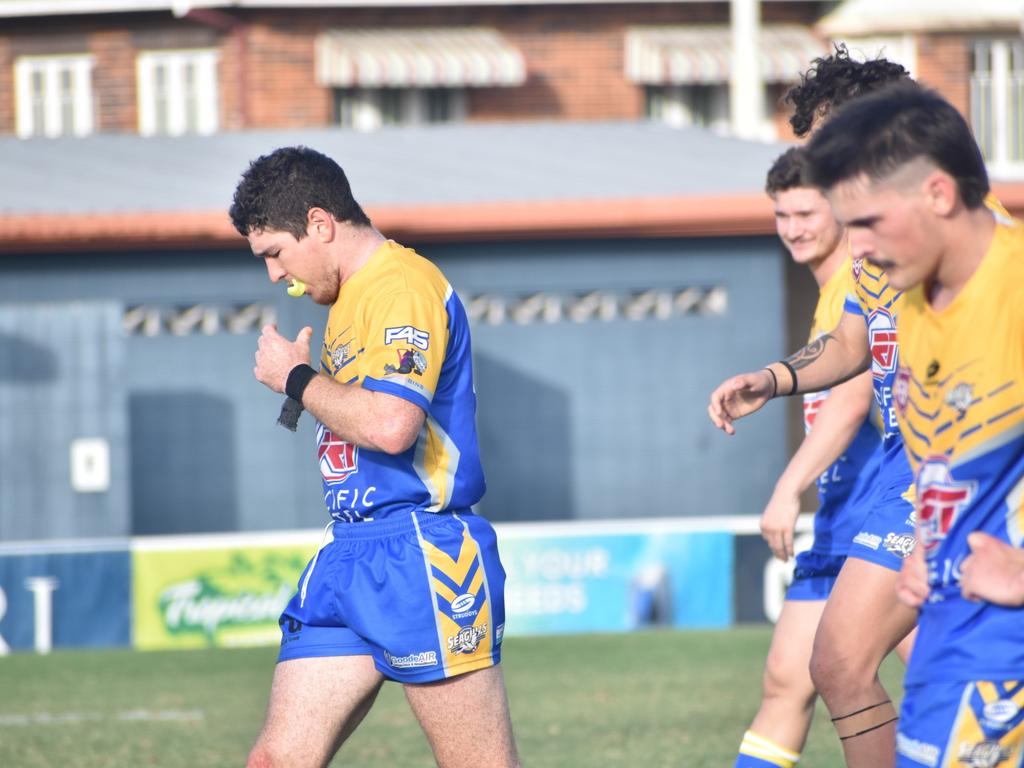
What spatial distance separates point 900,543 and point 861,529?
9.2 inches

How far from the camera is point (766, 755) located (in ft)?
16.8

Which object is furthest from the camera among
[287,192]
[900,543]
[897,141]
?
[900,543]

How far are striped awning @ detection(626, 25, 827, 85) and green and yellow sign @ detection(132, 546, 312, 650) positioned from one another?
34.8 ft

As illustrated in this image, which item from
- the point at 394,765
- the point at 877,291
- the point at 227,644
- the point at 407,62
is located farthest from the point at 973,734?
the point at 407,62

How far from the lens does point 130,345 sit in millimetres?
16875

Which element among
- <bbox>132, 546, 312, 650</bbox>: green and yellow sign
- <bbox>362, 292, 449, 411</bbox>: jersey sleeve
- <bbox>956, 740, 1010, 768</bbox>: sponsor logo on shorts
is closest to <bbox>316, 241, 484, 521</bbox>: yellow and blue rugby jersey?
<bbox>362, 292, 449, 411</bbox>: jersey sleeve

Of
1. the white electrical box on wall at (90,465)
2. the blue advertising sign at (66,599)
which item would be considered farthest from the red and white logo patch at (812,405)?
the white electrical box on wall at (90,465)

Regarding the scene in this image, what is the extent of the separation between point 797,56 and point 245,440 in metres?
9.72

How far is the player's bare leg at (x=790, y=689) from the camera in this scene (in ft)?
16.8

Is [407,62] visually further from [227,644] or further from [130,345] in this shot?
[227,644]

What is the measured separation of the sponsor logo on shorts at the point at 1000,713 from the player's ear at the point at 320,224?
6.90 ft

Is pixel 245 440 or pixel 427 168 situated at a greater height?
pixel 427 168

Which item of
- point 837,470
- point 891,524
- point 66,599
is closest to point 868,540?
point 891,524

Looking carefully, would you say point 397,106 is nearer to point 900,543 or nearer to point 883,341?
point 883,341
